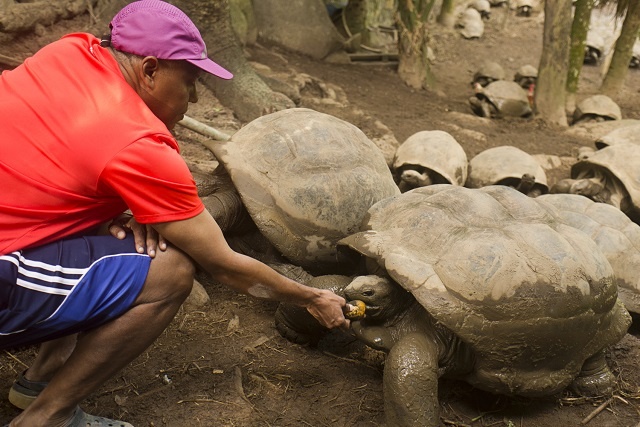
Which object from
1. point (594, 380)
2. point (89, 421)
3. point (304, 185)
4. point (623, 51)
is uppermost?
point (304, 185)

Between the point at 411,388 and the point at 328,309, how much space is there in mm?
506

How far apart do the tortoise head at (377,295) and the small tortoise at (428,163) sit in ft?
9.74

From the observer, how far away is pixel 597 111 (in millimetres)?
9172

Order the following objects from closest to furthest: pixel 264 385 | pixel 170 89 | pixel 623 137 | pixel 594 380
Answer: pixel 170 89 < pixel 264 385 < pixel 594 380 < pixel 623 137

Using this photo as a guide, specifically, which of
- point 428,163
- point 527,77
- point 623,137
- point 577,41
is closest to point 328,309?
point 428,163

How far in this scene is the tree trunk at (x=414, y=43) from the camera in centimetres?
954

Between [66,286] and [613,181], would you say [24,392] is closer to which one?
[66,286]

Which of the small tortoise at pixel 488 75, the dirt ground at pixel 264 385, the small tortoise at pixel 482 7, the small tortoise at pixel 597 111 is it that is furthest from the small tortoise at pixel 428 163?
the small tortoise at pixel 482 7

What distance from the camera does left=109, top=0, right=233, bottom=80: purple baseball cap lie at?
2.21 meters

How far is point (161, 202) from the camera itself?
6.91 ft

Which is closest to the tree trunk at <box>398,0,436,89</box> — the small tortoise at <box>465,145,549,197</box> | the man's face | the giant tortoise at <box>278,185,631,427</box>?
the small tortoise at <box>465,145,549,197</box>

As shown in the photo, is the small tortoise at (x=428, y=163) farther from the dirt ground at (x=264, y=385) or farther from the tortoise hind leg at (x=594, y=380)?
the tortoise hind leg at (x=594, y=380)

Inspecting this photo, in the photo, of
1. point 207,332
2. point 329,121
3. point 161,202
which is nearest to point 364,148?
point 329,121

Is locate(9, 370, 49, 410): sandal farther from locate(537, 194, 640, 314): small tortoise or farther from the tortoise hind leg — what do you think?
locate(537, 194, 640, 314): small tortoise
